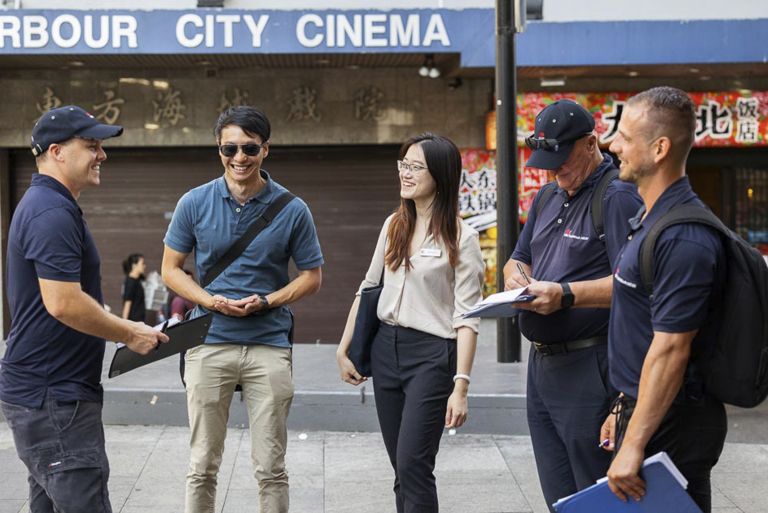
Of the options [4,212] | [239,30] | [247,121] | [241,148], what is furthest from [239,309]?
[4,212]

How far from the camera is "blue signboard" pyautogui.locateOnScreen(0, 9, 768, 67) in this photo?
462 inches

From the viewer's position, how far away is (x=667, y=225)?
122 inches

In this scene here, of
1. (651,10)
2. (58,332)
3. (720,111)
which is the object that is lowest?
(58,332)

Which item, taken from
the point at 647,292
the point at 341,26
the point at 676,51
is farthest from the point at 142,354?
the point at 676,51

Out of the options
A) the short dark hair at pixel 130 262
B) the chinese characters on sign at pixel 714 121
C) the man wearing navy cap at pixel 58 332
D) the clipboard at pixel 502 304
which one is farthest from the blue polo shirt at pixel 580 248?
the short dark hair at pixel 130 262

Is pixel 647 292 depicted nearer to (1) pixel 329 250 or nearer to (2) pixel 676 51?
(2) pixel 676 51

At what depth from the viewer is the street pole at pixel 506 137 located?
9242 millimetres

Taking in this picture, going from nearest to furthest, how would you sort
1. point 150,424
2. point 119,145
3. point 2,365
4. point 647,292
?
point 647,292, point 2,365, point 150,424, point 119,145

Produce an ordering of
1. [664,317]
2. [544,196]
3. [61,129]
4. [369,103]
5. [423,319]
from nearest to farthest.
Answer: [664,317], [61,129], [544,196], [423,319], [369,103]

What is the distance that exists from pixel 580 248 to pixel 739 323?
1087 mm

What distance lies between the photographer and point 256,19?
38.8 feet

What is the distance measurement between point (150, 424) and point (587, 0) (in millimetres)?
7550

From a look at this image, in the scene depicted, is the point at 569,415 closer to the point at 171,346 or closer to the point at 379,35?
the point at 171,346

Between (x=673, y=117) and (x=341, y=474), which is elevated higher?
(x=673, y=117)
